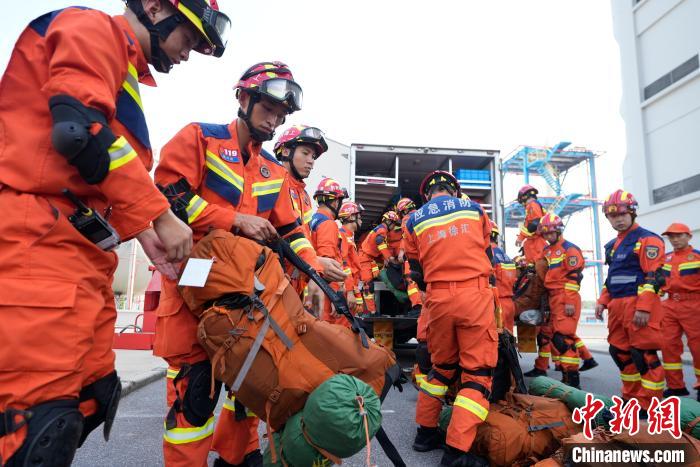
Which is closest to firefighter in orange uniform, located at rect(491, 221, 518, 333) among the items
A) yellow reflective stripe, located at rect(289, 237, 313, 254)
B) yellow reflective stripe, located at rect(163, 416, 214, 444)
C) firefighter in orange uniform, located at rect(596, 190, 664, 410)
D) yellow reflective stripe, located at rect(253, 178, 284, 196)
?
firefighter in orange uniform, located at rect(596, 190, 664, 410)

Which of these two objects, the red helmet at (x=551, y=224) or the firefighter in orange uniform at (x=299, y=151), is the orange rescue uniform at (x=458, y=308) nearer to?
→ the firefighter in orange uniform at (x=299, y=151)

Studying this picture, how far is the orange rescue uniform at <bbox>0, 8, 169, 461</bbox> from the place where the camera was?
1120mm

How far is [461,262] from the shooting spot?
327 cm

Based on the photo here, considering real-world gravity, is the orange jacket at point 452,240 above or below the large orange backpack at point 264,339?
above

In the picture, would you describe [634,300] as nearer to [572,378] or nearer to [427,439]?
[572,378]

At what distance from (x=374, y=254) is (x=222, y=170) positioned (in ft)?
21.5

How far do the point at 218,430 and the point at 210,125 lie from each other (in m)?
1.75

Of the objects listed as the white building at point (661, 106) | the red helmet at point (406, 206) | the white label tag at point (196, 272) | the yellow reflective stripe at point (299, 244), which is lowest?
the white label tag at point (196, 272)

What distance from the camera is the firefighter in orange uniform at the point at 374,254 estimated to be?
25.4 feet

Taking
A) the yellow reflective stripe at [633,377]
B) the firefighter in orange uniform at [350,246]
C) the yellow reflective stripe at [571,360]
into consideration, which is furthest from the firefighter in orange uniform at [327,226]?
the yellow reflective stripe at [633,377]

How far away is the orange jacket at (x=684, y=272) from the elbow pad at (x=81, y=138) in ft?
22.5

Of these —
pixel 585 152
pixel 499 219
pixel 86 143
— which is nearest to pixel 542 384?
pixel 86 143

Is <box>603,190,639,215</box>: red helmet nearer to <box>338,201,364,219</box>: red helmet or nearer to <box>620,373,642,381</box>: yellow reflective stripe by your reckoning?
<box>620,373,642,381</box>: yellow reflective stripe

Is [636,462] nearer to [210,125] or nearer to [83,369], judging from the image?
[83,369]
